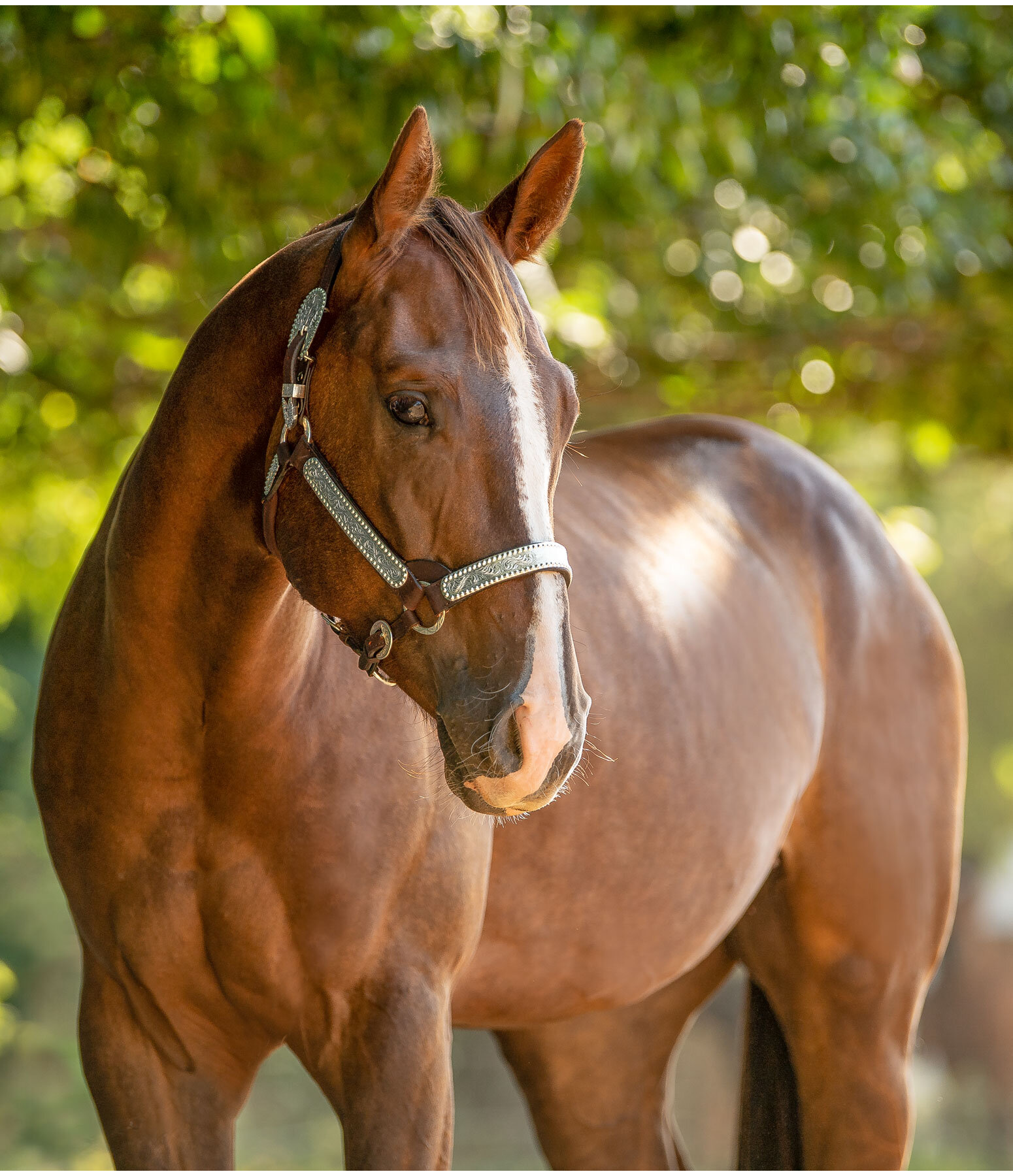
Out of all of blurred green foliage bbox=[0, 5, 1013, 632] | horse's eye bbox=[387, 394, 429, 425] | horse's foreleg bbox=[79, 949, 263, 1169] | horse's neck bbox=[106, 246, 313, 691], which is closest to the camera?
horse's eye bbox=[387, 394, 429, 425]

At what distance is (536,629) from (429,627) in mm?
145

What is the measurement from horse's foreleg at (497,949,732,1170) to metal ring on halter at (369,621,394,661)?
5.72 feet

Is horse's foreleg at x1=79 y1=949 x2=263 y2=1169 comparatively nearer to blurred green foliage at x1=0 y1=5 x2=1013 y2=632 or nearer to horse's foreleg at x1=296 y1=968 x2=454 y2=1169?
horse's foreleg at x1=296 y1=968 x2=454 y2=1169

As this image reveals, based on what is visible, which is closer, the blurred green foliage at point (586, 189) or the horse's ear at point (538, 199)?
the horse's ear at point (538, 199)

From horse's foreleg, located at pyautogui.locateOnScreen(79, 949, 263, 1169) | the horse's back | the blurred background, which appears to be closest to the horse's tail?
the horse's back

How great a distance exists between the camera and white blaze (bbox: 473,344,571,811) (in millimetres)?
1505

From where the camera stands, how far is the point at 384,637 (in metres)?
1.64

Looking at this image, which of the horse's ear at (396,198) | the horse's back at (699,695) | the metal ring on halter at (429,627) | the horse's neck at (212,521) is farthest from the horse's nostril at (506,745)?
the horse's back at (699,695)

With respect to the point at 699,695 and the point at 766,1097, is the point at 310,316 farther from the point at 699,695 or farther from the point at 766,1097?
the point at 766,1097

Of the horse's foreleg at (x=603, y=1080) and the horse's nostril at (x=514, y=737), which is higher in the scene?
the horse's nostril at (x=514, y=737)

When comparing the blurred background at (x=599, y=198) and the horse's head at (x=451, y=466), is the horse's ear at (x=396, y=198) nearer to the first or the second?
the horse's head at (x=451, y=466)

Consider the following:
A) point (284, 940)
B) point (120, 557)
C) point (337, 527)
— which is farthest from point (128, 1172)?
point (337, 527)

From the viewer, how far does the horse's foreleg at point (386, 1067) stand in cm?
189

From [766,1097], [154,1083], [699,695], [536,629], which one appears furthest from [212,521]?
[766,1097]
